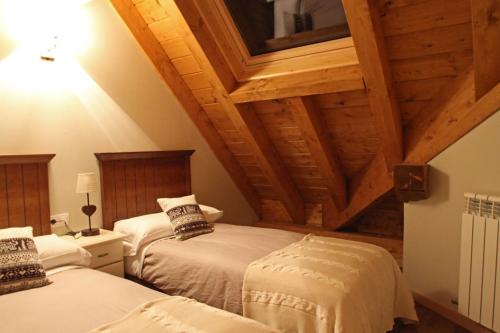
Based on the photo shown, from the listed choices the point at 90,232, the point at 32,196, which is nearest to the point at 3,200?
the point at 32,196

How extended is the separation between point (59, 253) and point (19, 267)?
295 millimetres

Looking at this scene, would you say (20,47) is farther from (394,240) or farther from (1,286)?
(394,240)

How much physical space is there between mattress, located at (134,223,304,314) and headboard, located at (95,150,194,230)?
55cm

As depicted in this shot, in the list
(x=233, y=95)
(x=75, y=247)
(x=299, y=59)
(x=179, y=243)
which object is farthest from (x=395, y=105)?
(x=75, y=247)

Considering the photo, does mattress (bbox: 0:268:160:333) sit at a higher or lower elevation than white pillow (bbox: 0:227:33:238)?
lower

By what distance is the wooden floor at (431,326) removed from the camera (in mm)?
2402

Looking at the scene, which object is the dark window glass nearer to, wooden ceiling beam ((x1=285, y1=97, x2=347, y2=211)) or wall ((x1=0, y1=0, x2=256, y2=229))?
wooden ceiling beam ((x1=285, y1=97, x2=347, y2=211))

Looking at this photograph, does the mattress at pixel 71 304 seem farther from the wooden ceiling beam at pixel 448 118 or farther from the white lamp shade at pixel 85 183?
the wooden ceiling beam at pixel 448 118

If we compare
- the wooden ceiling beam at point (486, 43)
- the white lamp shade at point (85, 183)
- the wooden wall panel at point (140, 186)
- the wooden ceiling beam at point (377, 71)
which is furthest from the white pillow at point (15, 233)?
the wooden ceiling beam at point (486, 43)

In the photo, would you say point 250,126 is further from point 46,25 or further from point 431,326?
point 431,326

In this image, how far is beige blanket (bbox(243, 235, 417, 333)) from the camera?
1.76m

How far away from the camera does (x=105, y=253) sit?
2570 mm

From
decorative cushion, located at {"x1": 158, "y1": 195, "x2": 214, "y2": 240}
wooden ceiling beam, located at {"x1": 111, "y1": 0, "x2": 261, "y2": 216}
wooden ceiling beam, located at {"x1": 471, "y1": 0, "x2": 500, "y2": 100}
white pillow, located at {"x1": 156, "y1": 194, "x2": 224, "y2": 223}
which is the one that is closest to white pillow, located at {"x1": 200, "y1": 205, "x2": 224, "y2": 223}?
white pillow, located at {"x1": 156, "y1": 194, "x2": 224, "y2": 223}

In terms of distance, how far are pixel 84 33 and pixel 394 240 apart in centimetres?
322
